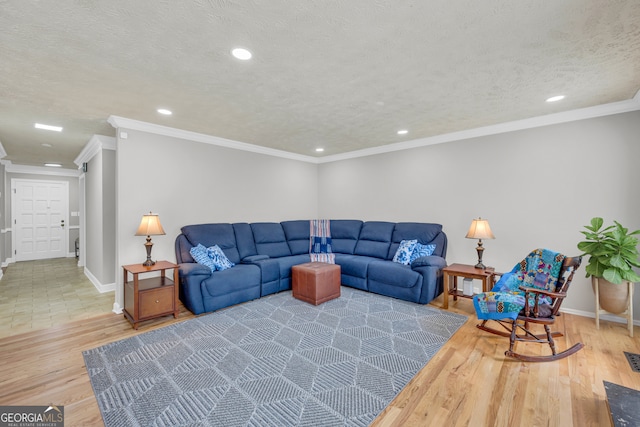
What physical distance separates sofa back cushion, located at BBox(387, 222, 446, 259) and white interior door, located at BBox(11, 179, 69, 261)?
8815 millimetres

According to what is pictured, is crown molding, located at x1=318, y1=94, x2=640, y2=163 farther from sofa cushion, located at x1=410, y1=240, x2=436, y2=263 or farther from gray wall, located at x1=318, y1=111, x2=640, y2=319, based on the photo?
sofa cushion, located at x1=410, y1=240, x2=436, y2=263

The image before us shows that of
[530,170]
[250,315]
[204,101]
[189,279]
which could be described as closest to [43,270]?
[189,279]

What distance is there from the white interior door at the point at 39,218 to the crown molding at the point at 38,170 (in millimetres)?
230

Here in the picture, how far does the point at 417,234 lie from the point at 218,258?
3133 millimetres

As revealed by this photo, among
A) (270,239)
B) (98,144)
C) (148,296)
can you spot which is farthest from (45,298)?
(270,239)

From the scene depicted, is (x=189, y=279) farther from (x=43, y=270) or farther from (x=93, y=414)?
(x=43, y=270)

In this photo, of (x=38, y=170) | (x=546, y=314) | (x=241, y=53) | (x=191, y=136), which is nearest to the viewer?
(x=241, y=53)

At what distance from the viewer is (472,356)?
2.47 m

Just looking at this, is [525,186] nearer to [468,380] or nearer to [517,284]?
[517,284]

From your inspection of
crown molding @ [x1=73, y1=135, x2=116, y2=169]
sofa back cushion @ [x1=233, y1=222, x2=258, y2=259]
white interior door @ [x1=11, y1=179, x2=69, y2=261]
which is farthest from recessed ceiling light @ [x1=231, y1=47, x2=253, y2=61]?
white interior door @ [x1=11, y1=179, x2=69, y2=261]

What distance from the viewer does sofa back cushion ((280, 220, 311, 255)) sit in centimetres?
527

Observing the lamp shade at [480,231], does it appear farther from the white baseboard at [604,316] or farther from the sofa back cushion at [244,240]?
the sofa back cushion at [244,240]

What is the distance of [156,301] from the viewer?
321 centimetres

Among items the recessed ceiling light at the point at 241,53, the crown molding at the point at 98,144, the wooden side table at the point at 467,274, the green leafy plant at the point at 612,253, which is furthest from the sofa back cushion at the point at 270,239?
the green leafy plant at the point at 612,253
